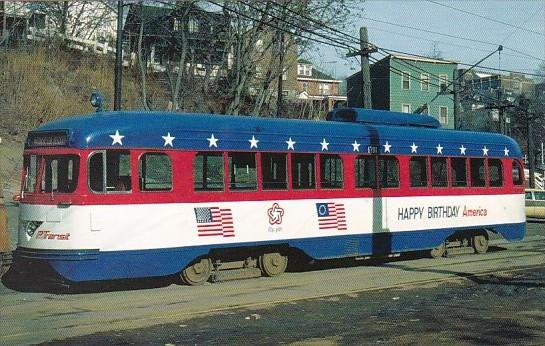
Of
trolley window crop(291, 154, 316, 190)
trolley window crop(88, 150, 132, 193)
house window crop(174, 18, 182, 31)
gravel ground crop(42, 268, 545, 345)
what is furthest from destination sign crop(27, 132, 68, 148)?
house window crop(174, 18, 182, 31)

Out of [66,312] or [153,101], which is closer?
[66,312]

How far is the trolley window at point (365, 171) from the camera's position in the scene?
52.7ft

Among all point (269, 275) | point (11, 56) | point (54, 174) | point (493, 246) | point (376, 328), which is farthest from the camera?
point (11, 56)

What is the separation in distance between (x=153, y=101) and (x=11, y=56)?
7.26 meters

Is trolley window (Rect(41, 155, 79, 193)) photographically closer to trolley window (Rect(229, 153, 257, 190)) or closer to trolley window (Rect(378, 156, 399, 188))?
trolley window (Rect(229, 153, 257, 190))

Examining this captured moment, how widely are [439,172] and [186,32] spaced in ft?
70.2

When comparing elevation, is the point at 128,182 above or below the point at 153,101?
below

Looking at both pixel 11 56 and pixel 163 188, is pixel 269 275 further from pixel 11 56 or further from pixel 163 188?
pixel 11 56

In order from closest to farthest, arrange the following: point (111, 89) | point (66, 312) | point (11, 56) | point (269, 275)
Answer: point (66, 312) < point (269, 275) < point (11, 56) < point (111, 89)

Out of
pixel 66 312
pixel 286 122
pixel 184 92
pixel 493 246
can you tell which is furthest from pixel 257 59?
pixel 66 312

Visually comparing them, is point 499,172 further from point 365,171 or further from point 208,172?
point 208,172

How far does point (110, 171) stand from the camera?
12414mm

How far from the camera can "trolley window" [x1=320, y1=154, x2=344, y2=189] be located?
1534 cm

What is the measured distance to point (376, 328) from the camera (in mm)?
9234
